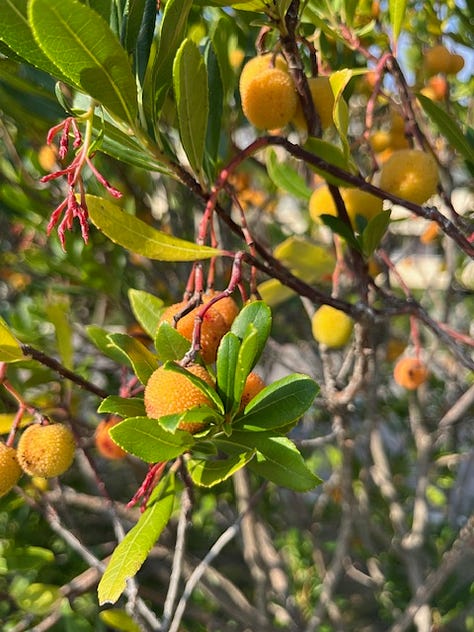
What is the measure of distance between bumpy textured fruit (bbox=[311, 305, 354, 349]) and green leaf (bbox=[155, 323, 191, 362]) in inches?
17.0

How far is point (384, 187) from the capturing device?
83 centimetres

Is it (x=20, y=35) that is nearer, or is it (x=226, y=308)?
(x=20, y=35)

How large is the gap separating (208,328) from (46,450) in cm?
25

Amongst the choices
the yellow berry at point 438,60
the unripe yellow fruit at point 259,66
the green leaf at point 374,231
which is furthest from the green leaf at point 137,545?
the yellow berry at point 438,60

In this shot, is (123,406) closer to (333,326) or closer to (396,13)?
(333,326)

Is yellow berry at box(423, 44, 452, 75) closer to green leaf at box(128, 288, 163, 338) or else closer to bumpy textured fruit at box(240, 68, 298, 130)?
bumpy textured fruit at box(240, 68, 298, 130)

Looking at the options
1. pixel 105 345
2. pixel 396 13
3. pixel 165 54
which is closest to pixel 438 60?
pixel 396 13

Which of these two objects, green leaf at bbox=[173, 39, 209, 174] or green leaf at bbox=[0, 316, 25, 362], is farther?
green leaf at bbox=[0, 316, 25, 362]

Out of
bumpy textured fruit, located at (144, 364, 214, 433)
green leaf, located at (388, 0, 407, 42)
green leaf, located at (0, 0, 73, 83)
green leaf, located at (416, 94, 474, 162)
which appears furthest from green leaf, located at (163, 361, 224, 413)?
green leaf, located at (388, 0, 407, 42)

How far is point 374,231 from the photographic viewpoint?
0.78 metres

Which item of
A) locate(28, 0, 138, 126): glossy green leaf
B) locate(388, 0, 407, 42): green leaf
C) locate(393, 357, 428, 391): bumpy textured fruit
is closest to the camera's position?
locate(28, 0, 138, 126): glossy green leaf

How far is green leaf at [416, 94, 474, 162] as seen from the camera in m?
0.80

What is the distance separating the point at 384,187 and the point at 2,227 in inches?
54.0

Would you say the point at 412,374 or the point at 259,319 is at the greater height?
the point at 259,319
